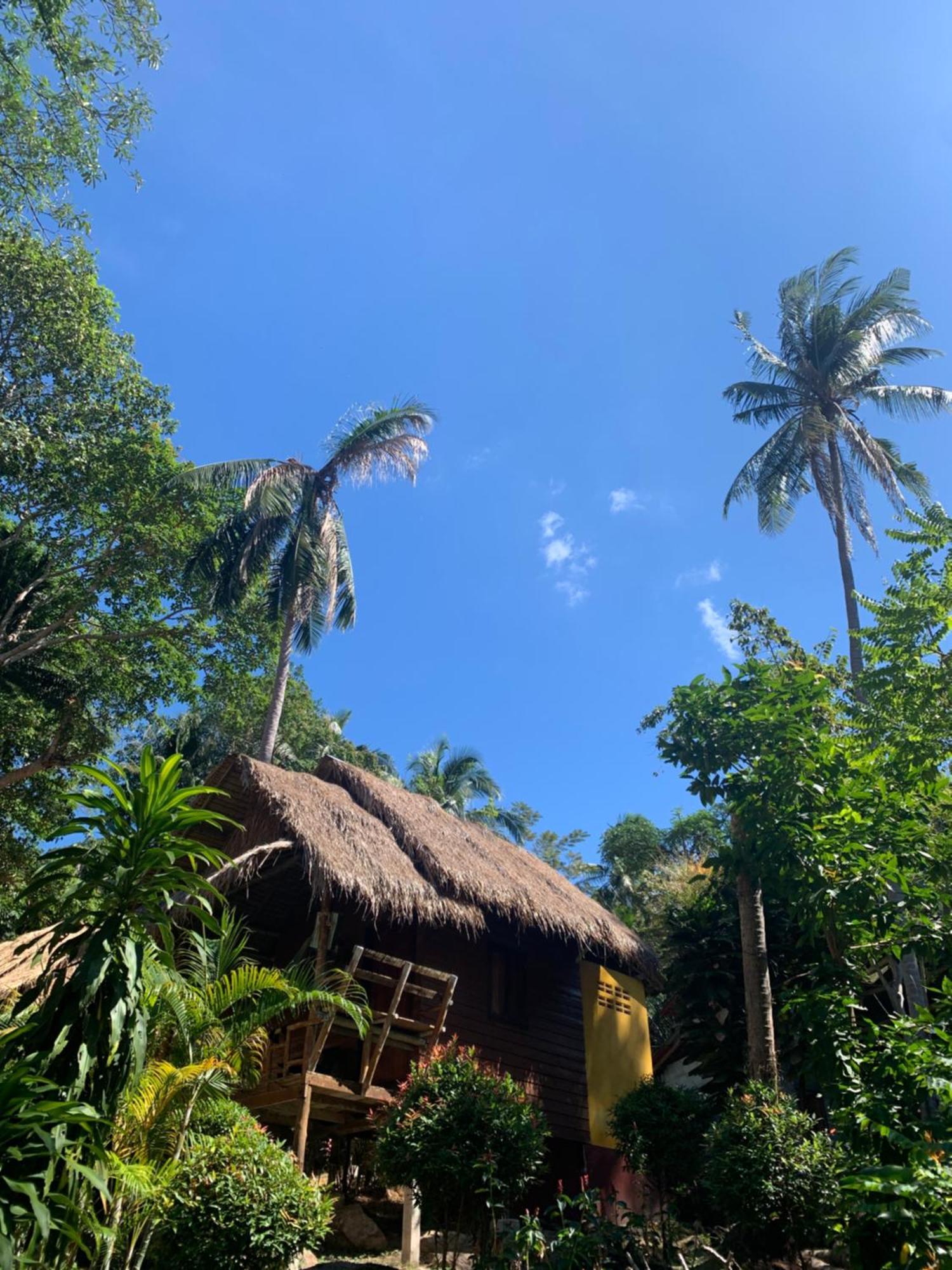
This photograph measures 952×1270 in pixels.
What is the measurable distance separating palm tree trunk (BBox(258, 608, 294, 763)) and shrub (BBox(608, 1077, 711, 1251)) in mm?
10110

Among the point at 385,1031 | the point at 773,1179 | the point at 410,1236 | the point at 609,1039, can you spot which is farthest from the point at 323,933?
the point at 609,1039

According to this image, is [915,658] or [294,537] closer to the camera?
[915,658]

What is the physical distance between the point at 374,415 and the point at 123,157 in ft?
32.6

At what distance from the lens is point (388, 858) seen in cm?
1105

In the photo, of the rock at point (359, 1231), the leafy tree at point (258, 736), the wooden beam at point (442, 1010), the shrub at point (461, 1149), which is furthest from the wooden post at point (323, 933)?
the leafy tree at point (258, 736)

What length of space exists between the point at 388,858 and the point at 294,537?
11.4 metres

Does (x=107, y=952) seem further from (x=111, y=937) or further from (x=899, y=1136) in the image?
(x=899, y=1136)

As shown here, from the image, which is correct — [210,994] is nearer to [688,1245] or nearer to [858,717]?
[858,717]

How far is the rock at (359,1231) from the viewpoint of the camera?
10164 millimetres

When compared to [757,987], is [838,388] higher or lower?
higher

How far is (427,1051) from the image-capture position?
1053cm

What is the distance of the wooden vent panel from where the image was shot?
14289 millimetres

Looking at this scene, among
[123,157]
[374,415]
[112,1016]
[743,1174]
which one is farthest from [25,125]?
[743,1174]

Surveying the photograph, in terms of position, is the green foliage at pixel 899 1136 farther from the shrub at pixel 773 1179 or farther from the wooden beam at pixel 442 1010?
the wooden beam at pixel 442 1010
